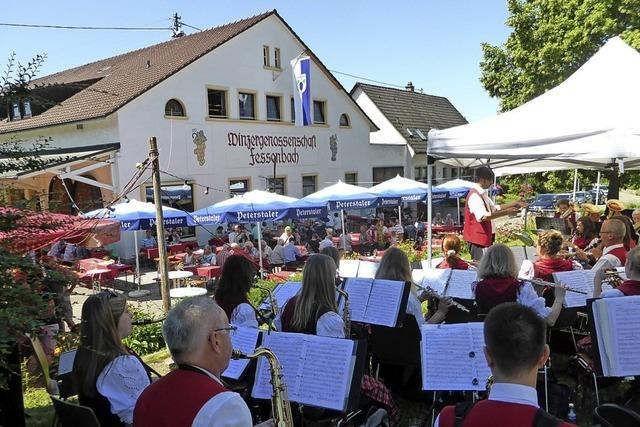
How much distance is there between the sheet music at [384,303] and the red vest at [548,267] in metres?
1.60

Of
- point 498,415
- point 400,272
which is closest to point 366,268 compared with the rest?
point 400,272

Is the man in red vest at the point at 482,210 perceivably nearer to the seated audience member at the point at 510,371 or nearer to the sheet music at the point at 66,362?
the seated audience member at the point at 510,371

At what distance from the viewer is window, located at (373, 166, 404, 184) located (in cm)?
2678

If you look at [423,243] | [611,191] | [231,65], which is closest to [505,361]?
[611,191]

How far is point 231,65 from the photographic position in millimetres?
19672

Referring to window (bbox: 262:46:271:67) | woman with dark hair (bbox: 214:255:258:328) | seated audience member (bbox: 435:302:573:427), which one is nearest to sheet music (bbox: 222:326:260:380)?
woman with dark hair (bbox: 214:255:258:328)

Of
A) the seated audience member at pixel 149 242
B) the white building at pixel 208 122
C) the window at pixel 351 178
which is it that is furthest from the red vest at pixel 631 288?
the window at pixel 351 178

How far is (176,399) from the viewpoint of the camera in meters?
1.93

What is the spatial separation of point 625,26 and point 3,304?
21.0m

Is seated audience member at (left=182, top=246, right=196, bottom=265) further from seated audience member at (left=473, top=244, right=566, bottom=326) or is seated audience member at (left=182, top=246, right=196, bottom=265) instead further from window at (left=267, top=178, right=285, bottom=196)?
seated audience member at (left=473, top=244, right=566, bottom=326)

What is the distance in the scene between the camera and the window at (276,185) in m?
21.3

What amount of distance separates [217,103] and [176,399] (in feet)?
61.0

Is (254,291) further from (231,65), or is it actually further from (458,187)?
(231,65)

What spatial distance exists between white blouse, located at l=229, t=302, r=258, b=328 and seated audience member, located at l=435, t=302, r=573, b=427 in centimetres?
229
